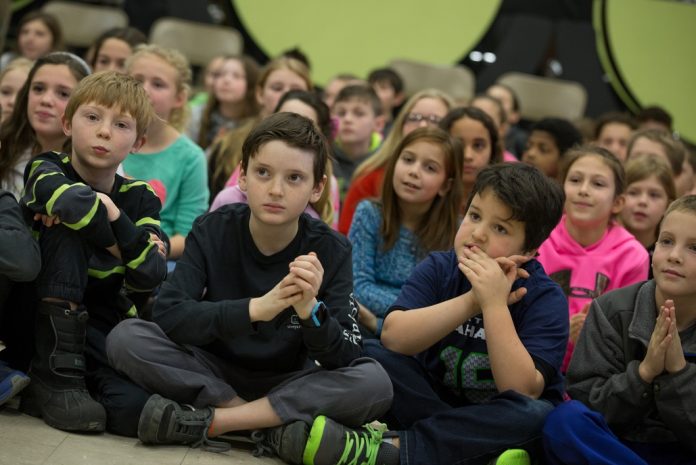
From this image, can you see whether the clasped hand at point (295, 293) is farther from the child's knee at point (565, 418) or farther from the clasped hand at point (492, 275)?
the child's knee at point (565, 418)

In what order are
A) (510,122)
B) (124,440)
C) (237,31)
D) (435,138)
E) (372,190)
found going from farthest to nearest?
(237,31) → (510,122) → (372,190) → (435,138) → (124,440)

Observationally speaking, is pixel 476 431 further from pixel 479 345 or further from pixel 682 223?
pixel 682 223

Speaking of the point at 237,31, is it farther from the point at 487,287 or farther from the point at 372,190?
the point at 487,287

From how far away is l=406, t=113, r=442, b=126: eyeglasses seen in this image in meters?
3.88

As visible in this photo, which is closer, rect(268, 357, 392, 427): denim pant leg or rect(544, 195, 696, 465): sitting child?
rect(544, 195, 696, 465): sitting child

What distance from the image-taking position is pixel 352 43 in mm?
6551

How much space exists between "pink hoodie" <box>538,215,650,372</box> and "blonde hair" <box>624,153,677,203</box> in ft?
1.76

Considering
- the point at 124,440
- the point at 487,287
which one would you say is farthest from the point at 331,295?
the point at 124,440

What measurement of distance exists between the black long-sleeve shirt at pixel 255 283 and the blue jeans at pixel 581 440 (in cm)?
49

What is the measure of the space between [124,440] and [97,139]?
2.38 feet

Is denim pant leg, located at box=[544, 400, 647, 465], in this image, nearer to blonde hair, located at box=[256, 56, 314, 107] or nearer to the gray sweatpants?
the gray sweatpants

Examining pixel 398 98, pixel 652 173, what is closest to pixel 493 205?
pixel 652 173

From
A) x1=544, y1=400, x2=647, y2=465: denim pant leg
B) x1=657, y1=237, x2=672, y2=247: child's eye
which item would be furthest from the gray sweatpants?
x1=657, y1=237, x2=672, y2=247: child's eye

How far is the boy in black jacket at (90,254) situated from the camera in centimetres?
227
